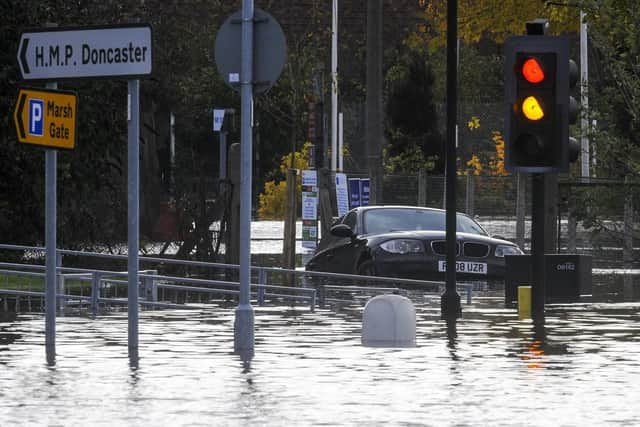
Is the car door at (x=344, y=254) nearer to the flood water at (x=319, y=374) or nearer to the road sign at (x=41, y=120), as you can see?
the flood water at (x=319, y=374)

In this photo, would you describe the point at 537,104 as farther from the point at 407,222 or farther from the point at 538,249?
the point at 407,222

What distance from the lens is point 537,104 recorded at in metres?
22.0

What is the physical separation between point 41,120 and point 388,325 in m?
3.98

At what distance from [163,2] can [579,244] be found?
11.3m

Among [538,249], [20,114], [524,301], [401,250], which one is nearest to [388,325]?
[20,114]

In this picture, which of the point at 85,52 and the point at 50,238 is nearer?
the point at 85,52

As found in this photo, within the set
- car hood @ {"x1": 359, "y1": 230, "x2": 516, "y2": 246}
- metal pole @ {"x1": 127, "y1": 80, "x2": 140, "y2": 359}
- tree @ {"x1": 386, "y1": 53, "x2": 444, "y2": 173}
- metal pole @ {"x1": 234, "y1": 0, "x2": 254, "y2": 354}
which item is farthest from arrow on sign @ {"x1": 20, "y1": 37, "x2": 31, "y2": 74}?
tree @ {"x1": 386, "y1": 53, "x2": 444, "y2": 173}

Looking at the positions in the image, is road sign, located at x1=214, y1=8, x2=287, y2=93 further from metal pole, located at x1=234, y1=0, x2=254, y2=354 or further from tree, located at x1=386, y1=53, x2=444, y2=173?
tree, located at x1=386, y1=53, x2=444, y2=173

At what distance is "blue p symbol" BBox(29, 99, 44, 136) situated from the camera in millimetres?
17297

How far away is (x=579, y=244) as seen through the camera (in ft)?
138

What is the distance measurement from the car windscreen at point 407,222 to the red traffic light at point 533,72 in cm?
840

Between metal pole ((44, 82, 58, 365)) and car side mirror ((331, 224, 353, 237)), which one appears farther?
car side mirror ((331, 224, 353, 237))

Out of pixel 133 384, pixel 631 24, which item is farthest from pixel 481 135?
pixel 133 384

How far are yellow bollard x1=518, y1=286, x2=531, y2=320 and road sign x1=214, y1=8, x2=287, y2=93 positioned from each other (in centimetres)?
616
